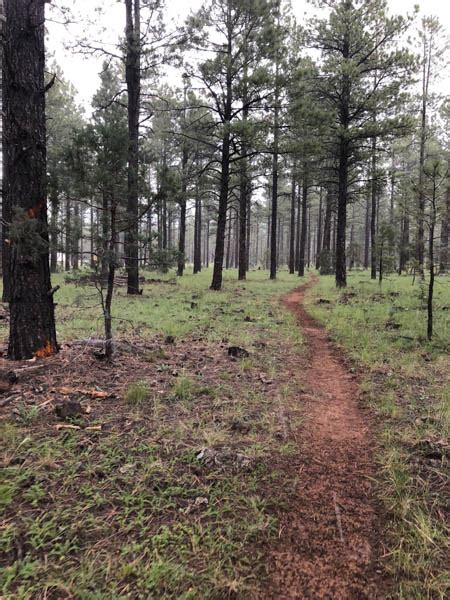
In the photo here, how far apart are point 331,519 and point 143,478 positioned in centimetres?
138

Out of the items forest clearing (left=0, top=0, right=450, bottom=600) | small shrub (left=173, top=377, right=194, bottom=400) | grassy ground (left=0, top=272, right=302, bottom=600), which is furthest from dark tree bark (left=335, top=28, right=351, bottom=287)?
small shrub (left=173, top=377, right=194, bottom=400)

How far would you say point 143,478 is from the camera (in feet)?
8.27

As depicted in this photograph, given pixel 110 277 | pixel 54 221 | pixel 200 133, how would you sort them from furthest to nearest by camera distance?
pixel 200 133 → pixel 110 277 → pixel 54 221

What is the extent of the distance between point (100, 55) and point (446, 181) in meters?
10.8

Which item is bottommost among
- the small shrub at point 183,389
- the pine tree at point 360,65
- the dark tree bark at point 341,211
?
the small shrub at point 183,389

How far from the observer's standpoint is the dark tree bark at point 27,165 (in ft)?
13.9

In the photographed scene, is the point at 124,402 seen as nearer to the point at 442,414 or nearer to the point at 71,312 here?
the point at 442,414

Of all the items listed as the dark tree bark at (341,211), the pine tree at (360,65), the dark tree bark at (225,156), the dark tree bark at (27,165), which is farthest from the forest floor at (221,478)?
the pine tree at (360,65)

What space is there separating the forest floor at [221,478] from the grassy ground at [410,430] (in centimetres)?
1

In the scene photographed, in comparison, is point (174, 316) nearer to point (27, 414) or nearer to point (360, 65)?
point (27, 414)

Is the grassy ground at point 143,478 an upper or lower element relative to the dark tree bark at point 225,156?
lower

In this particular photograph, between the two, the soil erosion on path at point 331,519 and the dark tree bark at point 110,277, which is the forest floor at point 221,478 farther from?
the dark tree bark at point 110,277

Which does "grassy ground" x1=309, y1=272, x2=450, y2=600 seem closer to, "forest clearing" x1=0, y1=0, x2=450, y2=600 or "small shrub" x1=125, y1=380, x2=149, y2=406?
"forest clearing" x1=0, y1=0, x2=450, y2=600

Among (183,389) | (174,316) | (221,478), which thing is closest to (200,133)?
(174,316)
